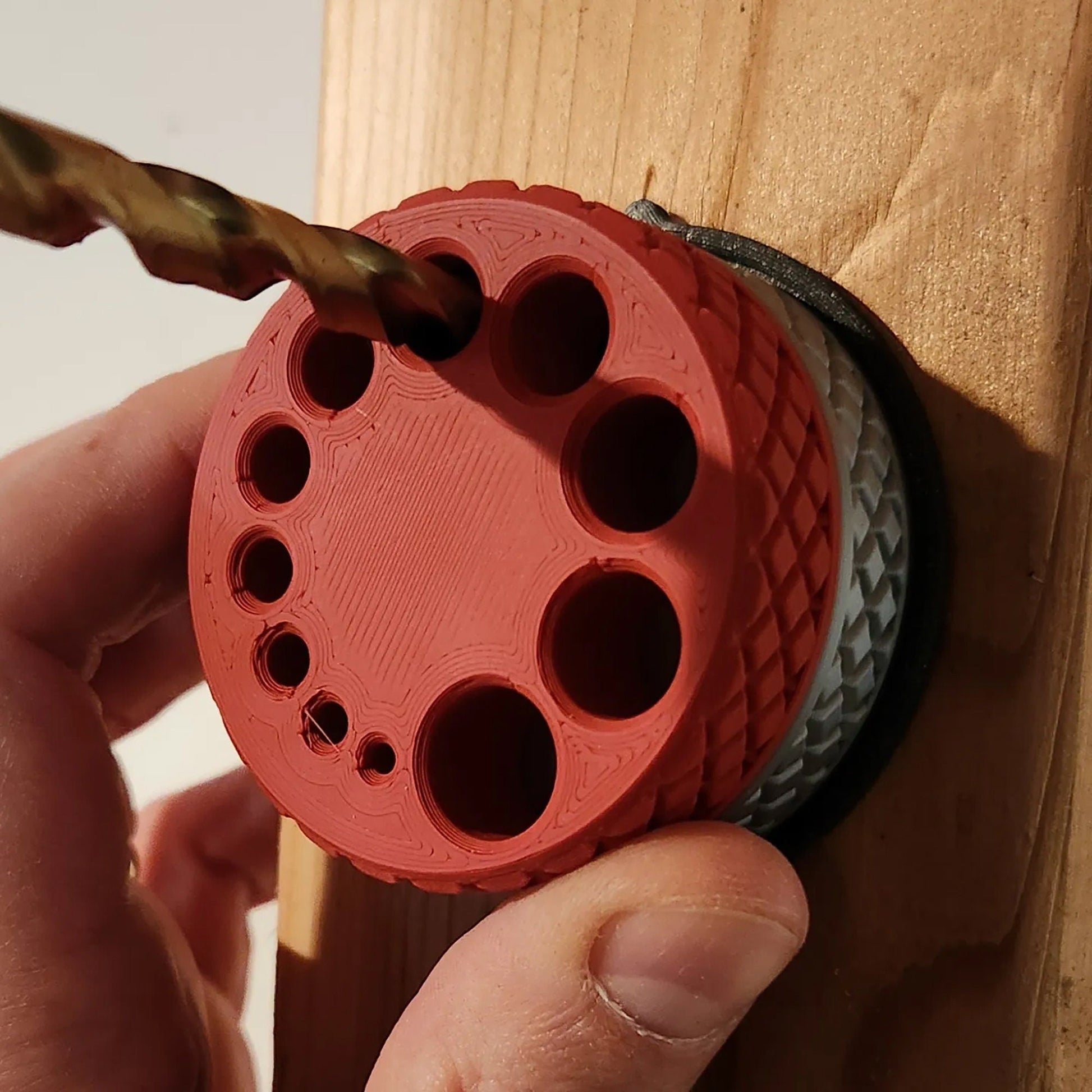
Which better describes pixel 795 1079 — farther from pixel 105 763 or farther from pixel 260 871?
pixel 260 871

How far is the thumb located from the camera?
0.27 meters

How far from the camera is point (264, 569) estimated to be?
346 millimetres

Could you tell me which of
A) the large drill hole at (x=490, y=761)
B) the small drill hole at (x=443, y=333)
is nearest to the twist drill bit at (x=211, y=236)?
the small drill hole at (x=443, y=333)

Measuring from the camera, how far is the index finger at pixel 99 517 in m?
0.44

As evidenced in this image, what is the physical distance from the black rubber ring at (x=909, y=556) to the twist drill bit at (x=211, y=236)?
116 millimetres

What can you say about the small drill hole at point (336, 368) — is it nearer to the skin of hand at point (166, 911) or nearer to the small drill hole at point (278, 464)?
the small drill hole at point (278, 464)

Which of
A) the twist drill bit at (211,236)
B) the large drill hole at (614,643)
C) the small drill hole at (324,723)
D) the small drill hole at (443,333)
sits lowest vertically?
the small drill hole at (324,723)

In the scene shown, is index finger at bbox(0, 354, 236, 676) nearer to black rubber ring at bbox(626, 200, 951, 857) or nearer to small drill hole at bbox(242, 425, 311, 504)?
small drill hole at bbox(242, 425, 311, 504)

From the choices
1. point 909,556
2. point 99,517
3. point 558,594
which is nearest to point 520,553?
point 558,594

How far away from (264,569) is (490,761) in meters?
0.09

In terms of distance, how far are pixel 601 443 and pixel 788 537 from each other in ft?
0.20

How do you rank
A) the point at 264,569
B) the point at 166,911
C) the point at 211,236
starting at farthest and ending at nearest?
the point at 166,911, the point at 264,569, the point at 211,236

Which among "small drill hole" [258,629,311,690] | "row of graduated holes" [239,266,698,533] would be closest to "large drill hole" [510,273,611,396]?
"row of graduated holes" [239,266,698,533]

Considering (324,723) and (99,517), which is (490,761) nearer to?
(324,723)
